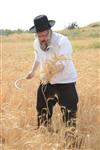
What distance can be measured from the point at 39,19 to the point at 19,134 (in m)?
1.44

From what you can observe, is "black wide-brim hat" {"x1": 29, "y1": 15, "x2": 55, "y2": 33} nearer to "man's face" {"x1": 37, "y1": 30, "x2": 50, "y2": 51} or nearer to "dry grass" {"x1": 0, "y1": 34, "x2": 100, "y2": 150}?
"man's face" {"x1": 37, "y1": 30, "x2": 50, "y2": 51}

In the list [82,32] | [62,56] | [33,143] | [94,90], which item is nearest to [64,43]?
[62,56]

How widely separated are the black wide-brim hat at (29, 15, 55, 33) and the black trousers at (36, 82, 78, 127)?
0.70 metres

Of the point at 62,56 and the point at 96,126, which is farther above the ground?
the point at 62,56

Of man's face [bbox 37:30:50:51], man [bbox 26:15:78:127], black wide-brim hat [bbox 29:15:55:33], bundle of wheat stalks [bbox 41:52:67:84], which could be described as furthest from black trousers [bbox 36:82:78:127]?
black wide-brim hat [bbox 29:15:55:33]

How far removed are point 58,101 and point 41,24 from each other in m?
0.98

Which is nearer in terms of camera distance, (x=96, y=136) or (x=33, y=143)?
(x=33, y=143)

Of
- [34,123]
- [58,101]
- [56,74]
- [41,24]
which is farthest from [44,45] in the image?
[34,123]

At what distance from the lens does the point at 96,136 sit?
5.47 metres

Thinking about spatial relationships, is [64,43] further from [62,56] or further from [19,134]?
[19,134]

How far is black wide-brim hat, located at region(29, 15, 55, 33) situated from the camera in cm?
545

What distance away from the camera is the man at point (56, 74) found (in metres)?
5.46

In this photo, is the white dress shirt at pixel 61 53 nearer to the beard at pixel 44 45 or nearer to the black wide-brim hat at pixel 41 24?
the beard at pixel 44 45

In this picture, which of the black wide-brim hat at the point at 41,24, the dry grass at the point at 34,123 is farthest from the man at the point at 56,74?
the dry grass at the point at 34,123
